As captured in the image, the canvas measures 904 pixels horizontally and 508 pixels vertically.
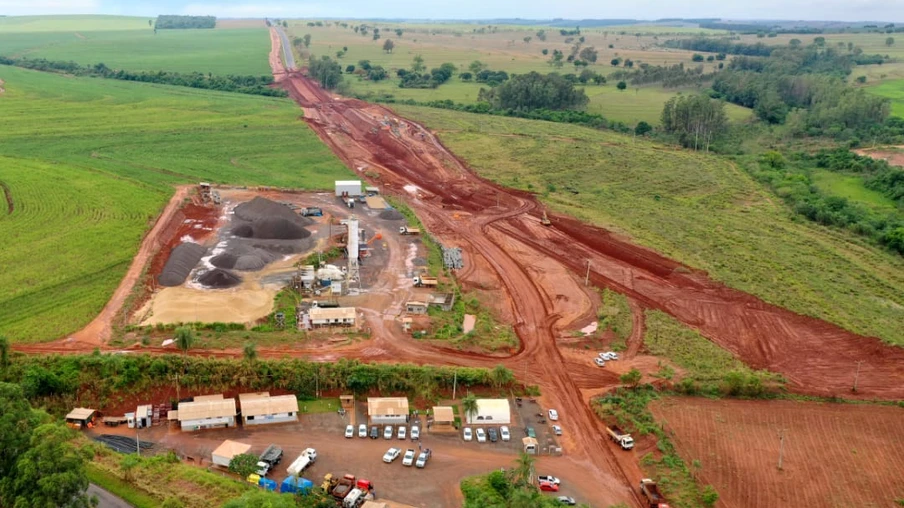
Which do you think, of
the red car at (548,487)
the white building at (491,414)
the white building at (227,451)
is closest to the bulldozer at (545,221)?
the white building at (491,414)

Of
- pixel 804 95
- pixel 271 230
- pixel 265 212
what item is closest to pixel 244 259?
pixel 271 230

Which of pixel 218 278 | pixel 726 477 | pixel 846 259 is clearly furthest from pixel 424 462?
pixel 846 259

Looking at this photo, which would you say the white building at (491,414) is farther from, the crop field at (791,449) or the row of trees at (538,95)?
the row of trees at (538,95)

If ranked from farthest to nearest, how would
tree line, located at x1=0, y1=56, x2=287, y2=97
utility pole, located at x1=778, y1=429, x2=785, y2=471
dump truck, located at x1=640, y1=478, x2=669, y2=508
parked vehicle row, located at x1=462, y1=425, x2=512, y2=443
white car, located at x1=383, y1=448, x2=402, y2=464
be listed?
tree line, located at x1=0, y1=56, x2=287, y2=97 → parked vehicle row, located at x1=462, y1=425, x2=512, y2=443 → utility pole, located at x1=778, y1=429, x2=785, y2=471 → white car, located at x1=383, y1=448, x2=402, y2=464 → dump truck, located at x1=640, y1=478, x2=669, y2=508

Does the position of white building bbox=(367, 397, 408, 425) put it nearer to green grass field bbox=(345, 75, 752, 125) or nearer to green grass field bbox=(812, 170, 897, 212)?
green grass field bbox=(812, 170, 897, 212)

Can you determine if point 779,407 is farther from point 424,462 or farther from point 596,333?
point 424,462

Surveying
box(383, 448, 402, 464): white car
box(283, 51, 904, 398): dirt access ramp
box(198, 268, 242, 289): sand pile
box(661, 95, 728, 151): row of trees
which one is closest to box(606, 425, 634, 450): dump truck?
box(383, 448, 402, 464): white car
